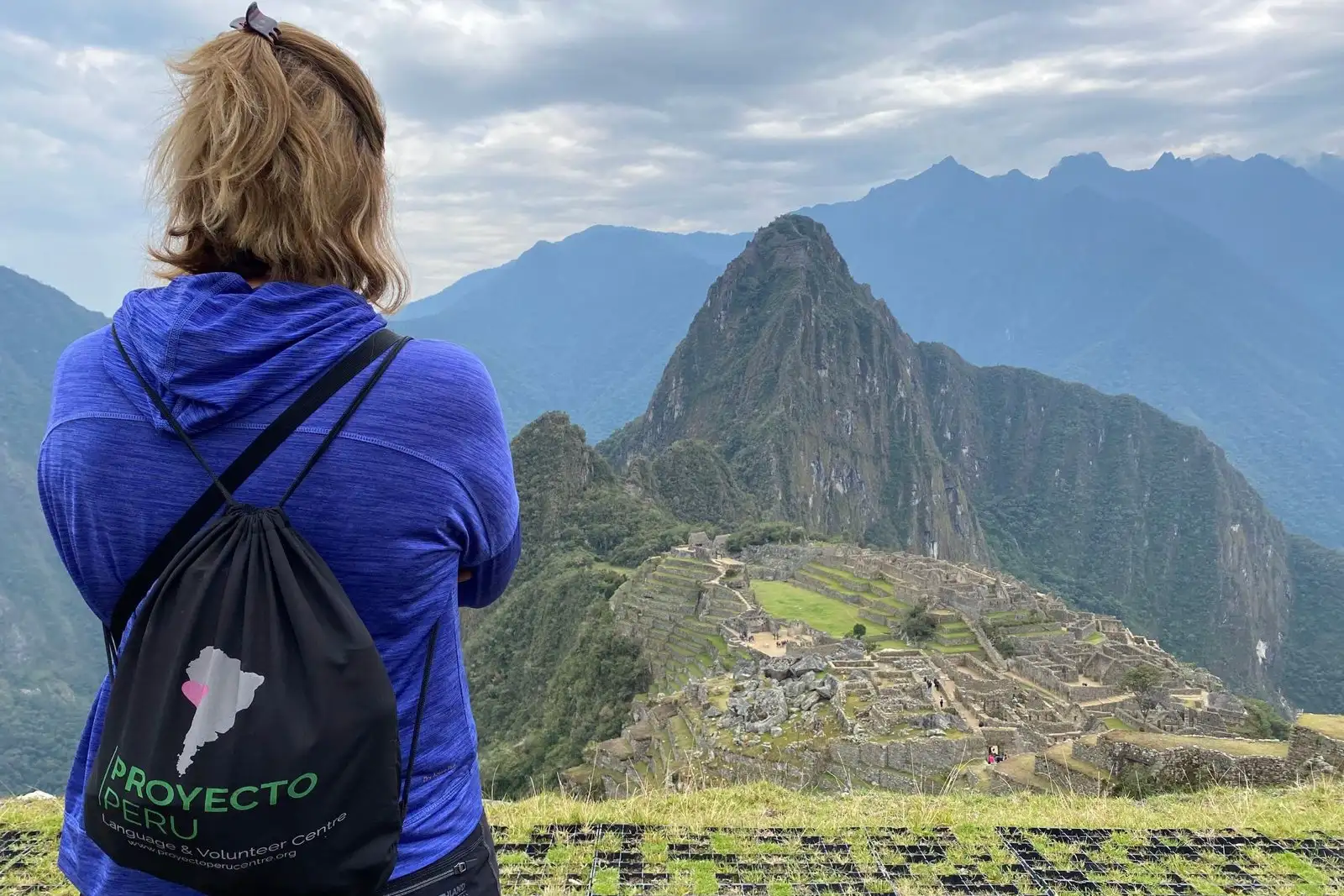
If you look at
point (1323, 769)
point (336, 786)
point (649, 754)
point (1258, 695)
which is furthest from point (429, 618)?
point (1258, 695)

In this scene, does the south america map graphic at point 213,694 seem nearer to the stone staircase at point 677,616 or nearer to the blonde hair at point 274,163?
the blonde hair at point 274,163

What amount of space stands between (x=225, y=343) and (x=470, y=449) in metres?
0.42

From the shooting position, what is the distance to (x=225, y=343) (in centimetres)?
138

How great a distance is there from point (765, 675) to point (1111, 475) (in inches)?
5041

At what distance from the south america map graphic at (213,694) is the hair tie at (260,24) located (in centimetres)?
104

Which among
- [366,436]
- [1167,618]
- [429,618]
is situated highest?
[366,436]

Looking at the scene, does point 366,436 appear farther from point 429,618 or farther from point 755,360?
point 755,360

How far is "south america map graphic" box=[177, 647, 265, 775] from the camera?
1227 millimetres

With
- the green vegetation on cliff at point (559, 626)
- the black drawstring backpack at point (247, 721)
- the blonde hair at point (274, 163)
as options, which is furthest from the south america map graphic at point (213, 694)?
the green vegetation on cliff at point (559, 626)

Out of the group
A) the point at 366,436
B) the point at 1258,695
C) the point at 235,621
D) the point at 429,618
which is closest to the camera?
the point at 235,621

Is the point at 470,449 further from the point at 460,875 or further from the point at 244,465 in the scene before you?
the point at 460,875

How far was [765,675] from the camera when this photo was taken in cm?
1756

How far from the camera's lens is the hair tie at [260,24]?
58.9 inches

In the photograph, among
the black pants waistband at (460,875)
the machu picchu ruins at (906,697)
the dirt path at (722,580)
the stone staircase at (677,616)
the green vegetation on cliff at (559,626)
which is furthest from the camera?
the dirt path at (722,580)
